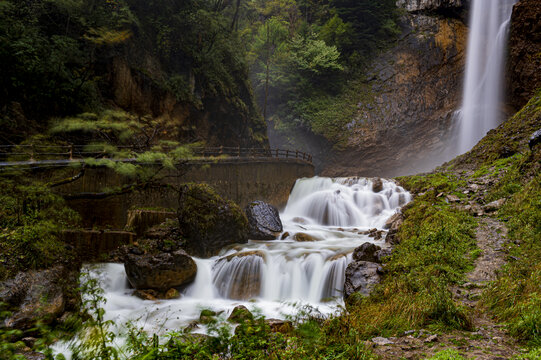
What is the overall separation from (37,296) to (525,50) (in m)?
30.6

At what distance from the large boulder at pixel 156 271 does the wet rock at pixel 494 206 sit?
953 centimetres

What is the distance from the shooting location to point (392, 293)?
5.52 metres

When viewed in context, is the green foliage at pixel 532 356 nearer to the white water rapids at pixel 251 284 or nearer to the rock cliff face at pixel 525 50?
the white water rapids at pixel 251 284

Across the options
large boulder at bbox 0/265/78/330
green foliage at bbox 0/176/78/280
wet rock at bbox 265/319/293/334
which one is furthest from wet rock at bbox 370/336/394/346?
green foliage at bbox 0/176/78/280

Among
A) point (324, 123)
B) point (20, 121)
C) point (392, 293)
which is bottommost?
point (392, 293)

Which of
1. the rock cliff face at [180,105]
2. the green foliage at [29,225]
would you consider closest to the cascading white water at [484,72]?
the rock cliff face at [180,105]

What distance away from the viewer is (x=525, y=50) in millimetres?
20406

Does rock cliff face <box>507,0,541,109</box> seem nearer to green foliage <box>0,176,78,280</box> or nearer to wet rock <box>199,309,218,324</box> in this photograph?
wet rock <box>199,309,218,324</box>

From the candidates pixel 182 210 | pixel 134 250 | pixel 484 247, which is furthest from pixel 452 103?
pixel 134 250

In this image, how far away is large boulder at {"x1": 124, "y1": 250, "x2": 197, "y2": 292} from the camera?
793cm

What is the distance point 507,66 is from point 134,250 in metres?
31.4

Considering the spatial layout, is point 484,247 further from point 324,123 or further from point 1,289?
point 324,123

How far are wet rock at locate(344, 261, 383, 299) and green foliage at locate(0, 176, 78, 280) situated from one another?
7392mm

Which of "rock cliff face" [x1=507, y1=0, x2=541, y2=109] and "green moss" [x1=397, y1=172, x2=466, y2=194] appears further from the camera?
"rock cliff face" [x1=507, y1=0, x2=541, y2=109]
